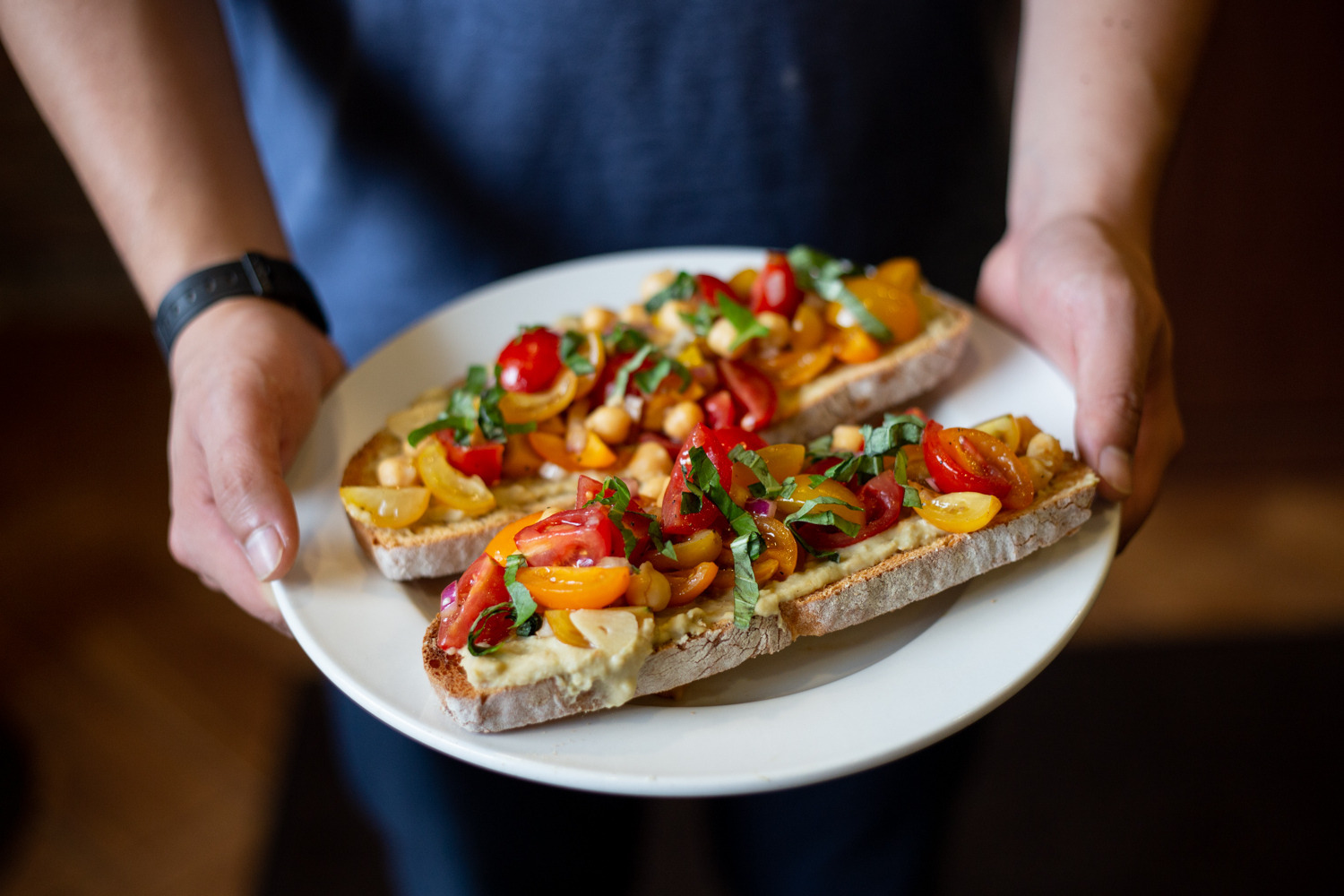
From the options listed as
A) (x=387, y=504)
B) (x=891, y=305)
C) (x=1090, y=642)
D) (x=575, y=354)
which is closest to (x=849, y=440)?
(x=891, y=305)

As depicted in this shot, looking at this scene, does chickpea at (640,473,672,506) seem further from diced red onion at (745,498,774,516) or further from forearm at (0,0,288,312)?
forearm at (0,0,288,312)

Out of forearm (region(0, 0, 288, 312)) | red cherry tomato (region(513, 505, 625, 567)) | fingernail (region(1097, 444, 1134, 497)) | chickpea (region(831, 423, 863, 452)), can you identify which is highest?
forearm (region(0, 0, 288, 312))

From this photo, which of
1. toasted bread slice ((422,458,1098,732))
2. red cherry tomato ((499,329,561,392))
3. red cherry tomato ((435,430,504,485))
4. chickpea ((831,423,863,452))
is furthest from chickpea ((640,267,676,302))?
toasted bread slice ((422,458,1098,732))

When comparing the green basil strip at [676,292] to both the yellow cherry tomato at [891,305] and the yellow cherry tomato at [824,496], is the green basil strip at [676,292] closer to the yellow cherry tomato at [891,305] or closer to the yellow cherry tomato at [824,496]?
the yellow cherry tomato at [891,305]

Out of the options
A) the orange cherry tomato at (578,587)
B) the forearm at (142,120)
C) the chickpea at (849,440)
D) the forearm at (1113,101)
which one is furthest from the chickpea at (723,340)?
the forearm at (142,120)

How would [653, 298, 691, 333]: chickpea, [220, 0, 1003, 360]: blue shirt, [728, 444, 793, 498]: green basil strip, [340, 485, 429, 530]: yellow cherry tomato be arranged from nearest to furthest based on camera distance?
[728, 444, 793, 498]: green basil strip < [340, 485, 429, 530]: yellow cherry tomato < [653, 298, 691, 333]: chickpea < [220, 0, 1003, 360]: blue shirt

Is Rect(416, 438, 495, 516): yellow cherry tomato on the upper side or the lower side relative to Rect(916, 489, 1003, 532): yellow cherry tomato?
upper

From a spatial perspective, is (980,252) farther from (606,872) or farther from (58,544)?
(58,544)
